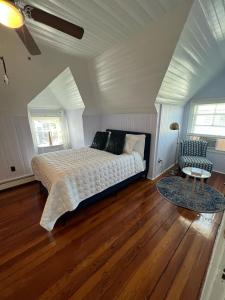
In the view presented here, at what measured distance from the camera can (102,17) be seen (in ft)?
5.28

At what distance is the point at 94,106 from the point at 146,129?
5.32ft

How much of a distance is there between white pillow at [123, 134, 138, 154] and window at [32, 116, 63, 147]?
2490mm

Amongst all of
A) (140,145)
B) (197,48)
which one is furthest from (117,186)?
(197,48)

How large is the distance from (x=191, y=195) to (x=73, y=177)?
2.19m

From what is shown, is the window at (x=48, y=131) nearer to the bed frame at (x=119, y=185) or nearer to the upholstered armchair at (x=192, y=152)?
the bed frame at (x=119, y=185)

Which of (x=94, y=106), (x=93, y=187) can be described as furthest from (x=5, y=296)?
(x=94, y=106)

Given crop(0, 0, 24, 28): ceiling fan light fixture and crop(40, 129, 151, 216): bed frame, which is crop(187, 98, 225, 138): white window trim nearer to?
crop(40, 129, 151, 216): bed frame

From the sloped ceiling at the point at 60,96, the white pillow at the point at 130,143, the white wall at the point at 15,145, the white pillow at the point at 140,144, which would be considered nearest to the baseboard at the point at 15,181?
the white wall at the point at 15,145

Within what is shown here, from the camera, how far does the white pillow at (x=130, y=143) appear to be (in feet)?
9.95

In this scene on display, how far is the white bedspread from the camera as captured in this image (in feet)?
5.87

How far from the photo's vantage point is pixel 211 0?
1.42 m

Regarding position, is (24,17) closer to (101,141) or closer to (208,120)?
(101,141)

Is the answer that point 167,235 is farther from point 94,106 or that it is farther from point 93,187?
point 94,106

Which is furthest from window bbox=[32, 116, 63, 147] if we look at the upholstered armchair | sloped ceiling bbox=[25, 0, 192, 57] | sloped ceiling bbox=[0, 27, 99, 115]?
the upholstered armchair
